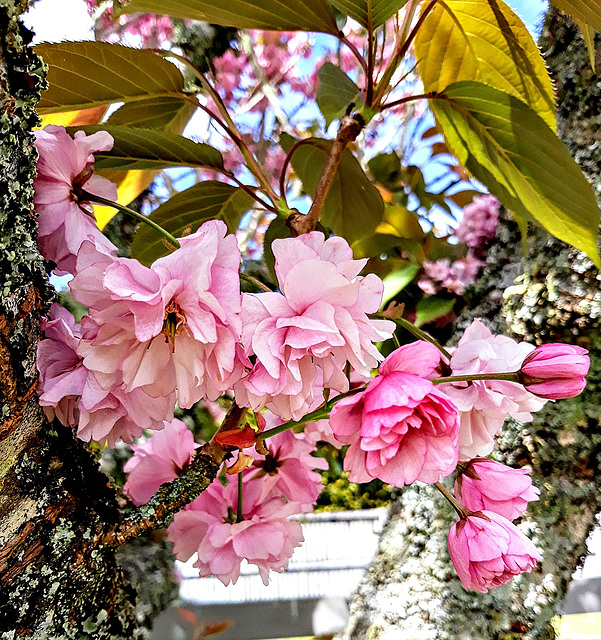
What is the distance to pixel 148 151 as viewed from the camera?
0.37 metres

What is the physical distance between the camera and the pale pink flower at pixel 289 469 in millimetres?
373

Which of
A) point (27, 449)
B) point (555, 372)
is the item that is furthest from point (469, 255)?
point (27, 449)

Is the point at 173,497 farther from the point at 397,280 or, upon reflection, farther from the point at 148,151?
the point at 397,280

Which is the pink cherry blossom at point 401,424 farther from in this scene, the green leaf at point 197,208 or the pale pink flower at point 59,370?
the green leaf at point 197,208

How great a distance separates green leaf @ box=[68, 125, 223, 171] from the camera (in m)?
0.35

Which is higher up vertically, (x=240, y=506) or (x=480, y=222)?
(x=480, y=222)

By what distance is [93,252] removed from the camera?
0.74 feet

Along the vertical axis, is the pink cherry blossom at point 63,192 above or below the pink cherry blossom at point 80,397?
above

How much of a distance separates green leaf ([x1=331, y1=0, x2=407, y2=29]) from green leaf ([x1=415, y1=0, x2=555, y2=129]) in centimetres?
13

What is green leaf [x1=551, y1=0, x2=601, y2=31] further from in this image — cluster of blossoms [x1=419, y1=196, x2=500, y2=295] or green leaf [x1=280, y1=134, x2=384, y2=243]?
cluster of blossoms [x1=419, y1=196, x2=500, y2=295]

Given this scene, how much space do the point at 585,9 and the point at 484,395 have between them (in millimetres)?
255

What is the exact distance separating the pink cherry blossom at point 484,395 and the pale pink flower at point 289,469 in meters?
0.12

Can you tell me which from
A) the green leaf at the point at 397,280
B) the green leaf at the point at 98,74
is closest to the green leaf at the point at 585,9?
the green leaf at the point at 98,74

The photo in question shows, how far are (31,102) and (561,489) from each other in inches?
23.4
